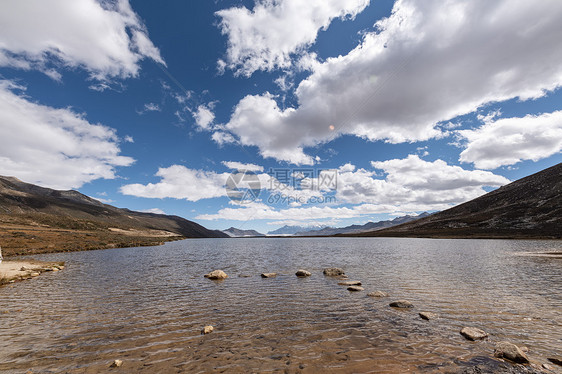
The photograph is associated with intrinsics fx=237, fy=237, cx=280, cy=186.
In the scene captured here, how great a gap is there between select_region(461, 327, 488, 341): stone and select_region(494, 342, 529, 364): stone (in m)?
Result: 1.57

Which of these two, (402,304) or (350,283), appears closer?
(402,304)

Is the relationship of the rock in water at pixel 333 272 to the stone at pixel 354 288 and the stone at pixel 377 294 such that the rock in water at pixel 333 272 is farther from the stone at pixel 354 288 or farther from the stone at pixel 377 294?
the stone at pixel 377 294

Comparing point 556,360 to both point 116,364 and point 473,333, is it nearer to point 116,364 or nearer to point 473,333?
point 473,333

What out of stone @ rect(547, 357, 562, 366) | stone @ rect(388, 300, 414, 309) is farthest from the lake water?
stone @ rect(388, 300, 414, 309)

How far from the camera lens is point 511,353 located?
415 inches


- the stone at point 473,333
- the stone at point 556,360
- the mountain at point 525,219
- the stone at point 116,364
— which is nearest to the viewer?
the stone at point 556,360

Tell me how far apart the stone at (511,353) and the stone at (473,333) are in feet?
5.14

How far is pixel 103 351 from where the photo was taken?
1201 cm

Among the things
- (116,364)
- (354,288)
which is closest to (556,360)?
(354,288)

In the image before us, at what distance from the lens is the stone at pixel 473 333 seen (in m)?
12.8

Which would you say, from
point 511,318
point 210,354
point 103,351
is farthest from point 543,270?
point 103,351

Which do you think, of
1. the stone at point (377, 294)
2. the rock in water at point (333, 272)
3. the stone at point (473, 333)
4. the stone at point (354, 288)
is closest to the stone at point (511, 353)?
the stone at point (473, 333)

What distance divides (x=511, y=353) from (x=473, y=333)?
267 centimetres

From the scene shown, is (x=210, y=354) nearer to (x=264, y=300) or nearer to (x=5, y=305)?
(x=264, y=300)
